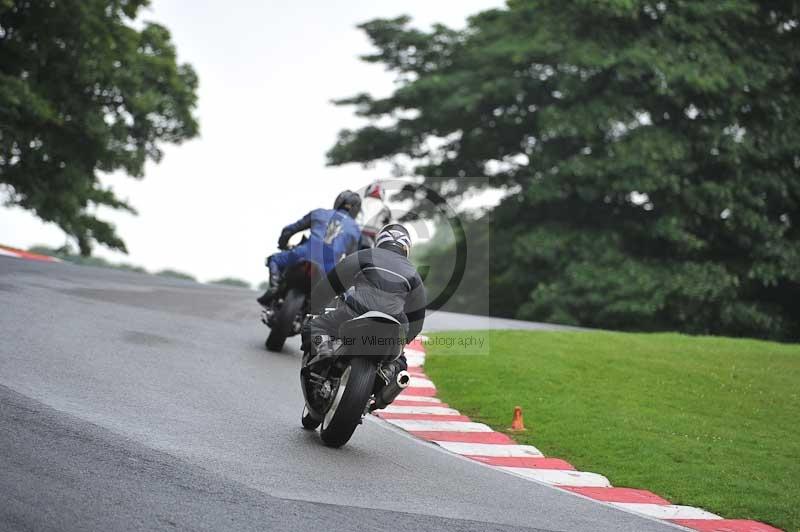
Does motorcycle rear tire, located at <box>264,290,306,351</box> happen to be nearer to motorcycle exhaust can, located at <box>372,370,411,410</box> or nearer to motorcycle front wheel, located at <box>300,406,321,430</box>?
motorcycle front wheel, located at <box>300,406,321,430</box>

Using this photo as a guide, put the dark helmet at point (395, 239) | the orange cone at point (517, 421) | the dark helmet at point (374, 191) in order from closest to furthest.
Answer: the dark helmet at point (395, 239), the orange cone at point (517, 421), the dark helmet at point (374, 191)

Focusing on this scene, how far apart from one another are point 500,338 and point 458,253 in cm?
2873

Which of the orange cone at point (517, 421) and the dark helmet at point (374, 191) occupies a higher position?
the dark helmet at point (374, 191)

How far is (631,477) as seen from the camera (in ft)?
27.1

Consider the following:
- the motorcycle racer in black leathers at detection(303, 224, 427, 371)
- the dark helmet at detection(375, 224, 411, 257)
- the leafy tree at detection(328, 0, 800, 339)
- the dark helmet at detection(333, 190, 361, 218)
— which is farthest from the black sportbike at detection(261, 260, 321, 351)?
the leafy tree at detection(328, 0, 800, 339)

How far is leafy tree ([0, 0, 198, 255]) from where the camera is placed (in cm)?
3084

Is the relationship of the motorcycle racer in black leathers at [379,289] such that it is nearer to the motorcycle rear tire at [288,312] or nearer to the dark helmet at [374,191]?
the motorcycle rear tire at [288,312]

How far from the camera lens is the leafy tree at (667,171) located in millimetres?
26594

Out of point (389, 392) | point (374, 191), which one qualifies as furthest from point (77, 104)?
point (389, 392)

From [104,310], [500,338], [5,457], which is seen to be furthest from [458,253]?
[5,457]

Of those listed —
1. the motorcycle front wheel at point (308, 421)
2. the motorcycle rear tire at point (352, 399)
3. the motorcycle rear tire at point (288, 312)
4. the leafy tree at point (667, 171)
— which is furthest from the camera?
the leafy tree at point (667, 171)

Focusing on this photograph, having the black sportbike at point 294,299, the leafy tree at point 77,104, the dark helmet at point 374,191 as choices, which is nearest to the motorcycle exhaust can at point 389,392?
the black sportbike at point 294,299

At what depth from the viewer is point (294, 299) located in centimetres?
1196

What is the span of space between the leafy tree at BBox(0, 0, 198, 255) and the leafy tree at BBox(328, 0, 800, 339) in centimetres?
1331
